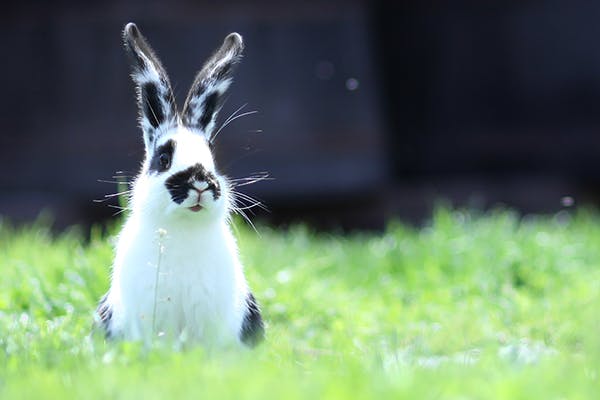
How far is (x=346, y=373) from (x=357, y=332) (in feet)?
5.65

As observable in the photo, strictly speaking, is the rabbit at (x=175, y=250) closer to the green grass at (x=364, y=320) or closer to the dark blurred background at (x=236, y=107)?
the green grass at (x=364, y=320)

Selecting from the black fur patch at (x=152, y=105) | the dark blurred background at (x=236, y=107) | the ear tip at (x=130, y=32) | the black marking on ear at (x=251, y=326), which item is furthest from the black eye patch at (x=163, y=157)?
the dark blurred background at (x=236, y=107)

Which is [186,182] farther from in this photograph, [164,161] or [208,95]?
[208,95]

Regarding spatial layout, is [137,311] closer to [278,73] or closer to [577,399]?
[577,399]

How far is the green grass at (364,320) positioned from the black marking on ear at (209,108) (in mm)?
799

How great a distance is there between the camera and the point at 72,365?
2910 mm

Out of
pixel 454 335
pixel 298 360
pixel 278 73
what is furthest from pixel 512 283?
pixel 278 73

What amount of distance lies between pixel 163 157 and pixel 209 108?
28 cm

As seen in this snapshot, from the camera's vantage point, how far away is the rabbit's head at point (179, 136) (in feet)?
10.7

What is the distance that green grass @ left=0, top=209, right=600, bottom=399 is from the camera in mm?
2619

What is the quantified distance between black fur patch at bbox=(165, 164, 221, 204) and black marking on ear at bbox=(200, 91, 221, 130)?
0.31 m

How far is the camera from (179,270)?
10.9ft

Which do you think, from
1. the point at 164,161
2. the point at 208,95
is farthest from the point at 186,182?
the point at 208,95

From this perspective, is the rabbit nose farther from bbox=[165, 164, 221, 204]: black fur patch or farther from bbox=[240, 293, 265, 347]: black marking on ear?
bbox=[240, 293, 265, 347]: black marking on ear
